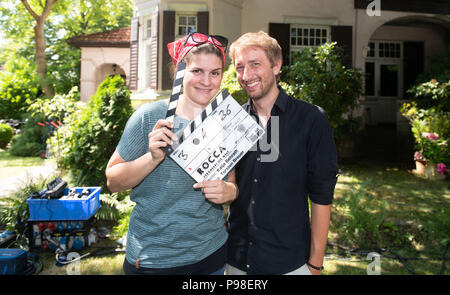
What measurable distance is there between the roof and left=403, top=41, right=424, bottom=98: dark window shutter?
44.6 feet

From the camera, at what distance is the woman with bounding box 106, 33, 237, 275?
1625 mm

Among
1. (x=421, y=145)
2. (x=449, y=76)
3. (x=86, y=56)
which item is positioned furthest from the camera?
(x=86, y=56)

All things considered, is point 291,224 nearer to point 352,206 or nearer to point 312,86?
point 352,206

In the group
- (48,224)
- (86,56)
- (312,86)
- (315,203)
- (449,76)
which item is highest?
(86,56)

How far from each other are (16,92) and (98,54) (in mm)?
6492

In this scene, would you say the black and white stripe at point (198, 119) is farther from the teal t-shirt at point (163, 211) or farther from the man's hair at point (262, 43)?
the man's hair at point (262, 43)

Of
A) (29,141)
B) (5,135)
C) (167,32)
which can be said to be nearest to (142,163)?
(167,32)

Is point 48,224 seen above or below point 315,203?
below

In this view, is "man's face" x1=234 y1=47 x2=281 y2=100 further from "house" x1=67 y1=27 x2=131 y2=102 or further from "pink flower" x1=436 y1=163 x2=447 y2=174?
"house" x1=67 y1=27 x2=131 y2=102

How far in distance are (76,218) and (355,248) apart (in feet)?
13.6

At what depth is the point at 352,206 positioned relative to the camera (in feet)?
17.3

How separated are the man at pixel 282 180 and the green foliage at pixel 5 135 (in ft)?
59.8
